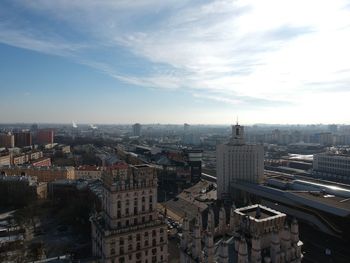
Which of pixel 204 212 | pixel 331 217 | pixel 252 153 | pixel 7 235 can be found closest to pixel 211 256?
pixel 331 217

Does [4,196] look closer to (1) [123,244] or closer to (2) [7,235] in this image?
(2) [7,235]

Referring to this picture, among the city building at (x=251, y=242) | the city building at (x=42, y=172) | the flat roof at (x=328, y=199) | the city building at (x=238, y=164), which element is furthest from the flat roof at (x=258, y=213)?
the city building at (x=42, y=172)

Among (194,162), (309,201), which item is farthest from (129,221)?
A: (194,162)

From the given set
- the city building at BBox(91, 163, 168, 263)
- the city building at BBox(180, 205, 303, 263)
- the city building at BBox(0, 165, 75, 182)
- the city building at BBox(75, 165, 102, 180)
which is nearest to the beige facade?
the city building at BBox(0, 165, 75, 182)

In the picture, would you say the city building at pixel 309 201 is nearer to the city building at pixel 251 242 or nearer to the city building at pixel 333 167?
the city building at pixel 333 167

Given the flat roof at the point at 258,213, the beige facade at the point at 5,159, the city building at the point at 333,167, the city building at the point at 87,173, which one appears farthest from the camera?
the beige facade at the point at 5,159
